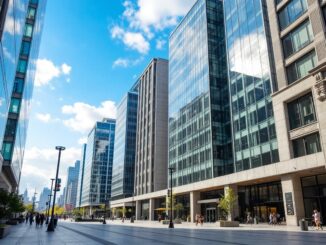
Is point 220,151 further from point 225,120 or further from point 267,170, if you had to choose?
point 267,170

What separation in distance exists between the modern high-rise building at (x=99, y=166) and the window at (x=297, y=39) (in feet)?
438

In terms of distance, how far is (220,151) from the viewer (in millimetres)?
55281

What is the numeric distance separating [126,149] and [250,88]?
78566mm

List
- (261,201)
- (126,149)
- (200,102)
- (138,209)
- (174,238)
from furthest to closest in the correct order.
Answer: (126,149) → (138,209) → (200,102) → (261,201) → (174,238)

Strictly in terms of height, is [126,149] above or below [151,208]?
above

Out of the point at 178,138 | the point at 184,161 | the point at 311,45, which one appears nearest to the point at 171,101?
the point at 178,138

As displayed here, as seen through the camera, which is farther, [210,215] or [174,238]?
[210,215]

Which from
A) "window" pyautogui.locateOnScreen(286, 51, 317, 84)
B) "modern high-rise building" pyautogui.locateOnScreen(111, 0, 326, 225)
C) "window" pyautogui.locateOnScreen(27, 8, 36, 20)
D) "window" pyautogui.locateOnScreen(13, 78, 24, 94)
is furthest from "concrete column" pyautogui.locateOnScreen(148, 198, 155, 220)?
"window" pyautogui.locateOnScreen(286, 51, 317, 84)

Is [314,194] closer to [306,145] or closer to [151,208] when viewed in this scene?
[306,145]

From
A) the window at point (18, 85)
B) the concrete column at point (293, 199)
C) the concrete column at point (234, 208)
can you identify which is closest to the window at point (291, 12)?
the concrete column at point (293, 199)

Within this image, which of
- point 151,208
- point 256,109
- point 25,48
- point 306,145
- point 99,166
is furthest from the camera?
point 99,166

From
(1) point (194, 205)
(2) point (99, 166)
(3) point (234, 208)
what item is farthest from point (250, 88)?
(2) point (99, 166)

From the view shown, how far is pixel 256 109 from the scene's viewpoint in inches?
1746

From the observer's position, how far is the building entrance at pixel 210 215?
50356 mm
